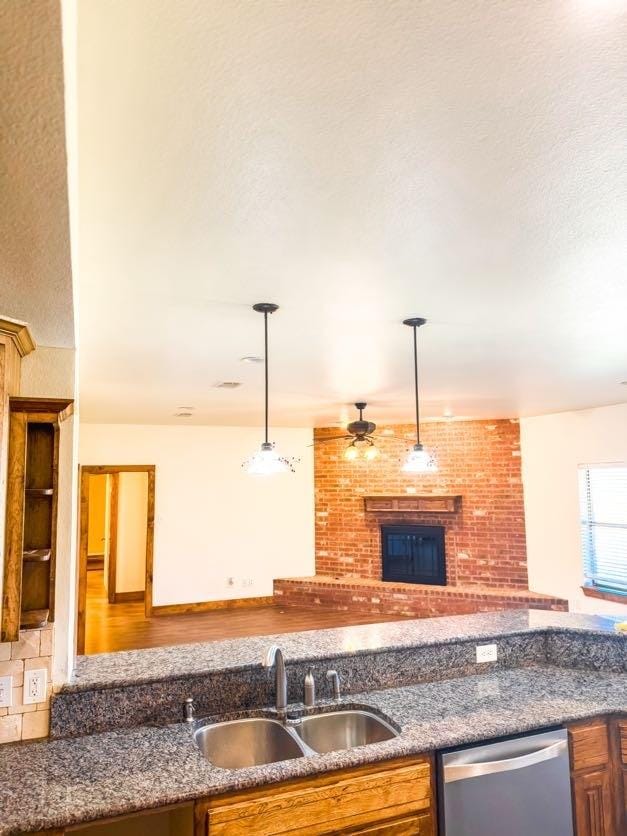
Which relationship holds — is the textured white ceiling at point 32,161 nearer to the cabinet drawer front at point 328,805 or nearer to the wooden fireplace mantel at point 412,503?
the cabinet drawer front at point 328,805

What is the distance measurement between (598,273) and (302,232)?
1289 millimetres

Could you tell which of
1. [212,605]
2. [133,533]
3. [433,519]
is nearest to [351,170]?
[433,519]

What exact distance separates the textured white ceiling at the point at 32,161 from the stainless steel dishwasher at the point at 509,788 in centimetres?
209

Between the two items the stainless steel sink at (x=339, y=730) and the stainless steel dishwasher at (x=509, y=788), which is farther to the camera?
the stainless steel sink at (x=339, y=730)

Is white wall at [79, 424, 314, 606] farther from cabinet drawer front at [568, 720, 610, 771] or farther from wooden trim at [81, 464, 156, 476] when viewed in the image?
cabinet drawer front at [568, 720, 610, 771]

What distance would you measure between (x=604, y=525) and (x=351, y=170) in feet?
19.6

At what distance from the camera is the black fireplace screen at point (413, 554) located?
24.5 feet

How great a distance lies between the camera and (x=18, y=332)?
77.3 inches

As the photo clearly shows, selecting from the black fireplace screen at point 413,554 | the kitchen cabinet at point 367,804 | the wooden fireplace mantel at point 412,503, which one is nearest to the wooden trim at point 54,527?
the kitchen cabinet at point 367,804

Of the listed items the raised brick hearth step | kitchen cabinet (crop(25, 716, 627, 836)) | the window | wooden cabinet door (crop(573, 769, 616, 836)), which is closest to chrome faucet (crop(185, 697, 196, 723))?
kitchen cabinet (crop(25, 716, 627, 836))

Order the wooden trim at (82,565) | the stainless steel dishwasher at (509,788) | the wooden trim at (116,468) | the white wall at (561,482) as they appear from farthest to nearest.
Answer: the wooden trim at (116,468)
the white wall at (561,482)
the wooden trim at (82,565)
the stainless steel dishwasher at (509,788)

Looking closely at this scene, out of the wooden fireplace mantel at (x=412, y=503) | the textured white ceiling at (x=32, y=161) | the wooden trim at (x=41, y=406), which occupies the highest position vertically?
Result: the textured white ceiling at (x=32, y=161)

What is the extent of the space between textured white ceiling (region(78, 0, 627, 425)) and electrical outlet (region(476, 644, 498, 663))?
5.52 ft

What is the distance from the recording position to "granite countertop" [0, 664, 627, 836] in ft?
5.39
